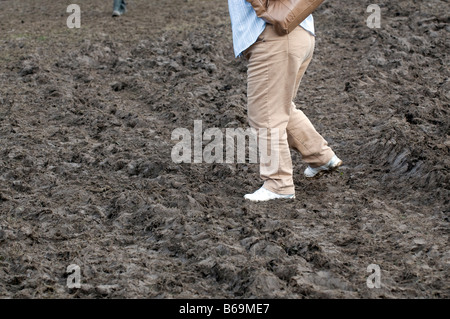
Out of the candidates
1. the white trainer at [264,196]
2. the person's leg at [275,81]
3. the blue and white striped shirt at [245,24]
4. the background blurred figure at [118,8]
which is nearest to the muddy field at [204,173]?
the white trainer at [264,196]

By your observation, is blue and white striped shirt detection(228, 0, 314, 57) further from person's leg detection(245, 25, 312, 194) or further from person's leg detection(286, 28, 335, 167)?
person's leg detection(286, 28, 335, 167)

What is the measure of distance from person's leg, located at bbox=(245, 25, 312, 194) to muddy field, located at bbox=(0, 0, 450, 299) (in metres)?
0.45

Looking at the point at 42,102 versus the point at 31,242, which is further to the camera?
the point at 42,102

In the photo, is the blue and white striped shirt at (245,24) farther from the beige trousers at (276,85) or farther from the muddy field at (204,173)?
the muddy field at (204,173)

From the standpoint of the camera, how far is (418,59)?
25.7ft

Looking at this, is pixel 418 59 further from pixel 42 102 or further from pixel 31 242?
pixel 31 242

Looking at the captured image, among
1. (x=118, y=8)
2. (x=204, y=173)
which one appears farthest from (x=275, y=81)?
(x=118, y=8)

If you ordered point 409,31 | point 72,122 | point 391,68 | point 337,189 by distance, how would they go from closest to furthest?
point 337,189 → point 72,122 → point 391,68 → point 409,31

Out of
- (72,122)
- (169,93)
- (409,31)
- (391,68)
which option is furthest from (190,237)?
(409,31)

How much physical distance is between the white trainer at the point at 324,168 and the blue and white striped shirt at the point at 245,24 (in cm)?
98

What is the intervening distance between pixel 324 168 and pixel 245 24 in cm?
121

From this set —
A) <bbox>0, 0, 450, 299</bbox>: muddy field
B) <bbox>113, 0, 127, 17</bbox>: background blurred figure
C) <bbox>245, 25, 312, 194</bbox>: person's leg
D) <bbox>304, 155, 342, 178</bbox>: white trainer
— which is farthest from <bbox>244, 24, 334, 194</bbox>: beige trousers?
<bbox>113, 0, 127, 17</bbox>: background blurred figure

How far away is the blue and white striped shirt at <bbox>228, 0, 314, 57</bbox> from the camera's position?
4320 mm
